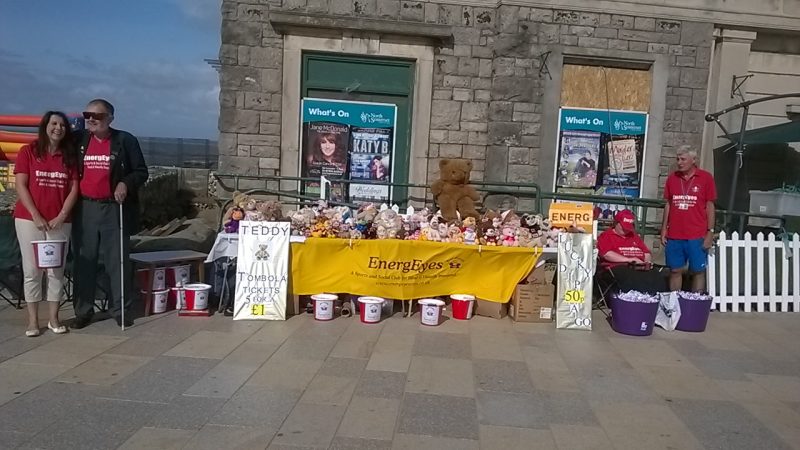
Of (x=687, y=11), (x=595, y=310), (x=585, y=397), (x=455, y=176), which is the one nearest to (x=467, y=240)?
(x=455, y=176)

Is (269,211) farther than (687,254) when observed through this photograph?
A: No

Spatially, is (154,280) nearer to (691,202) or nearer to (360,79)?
(360,79)

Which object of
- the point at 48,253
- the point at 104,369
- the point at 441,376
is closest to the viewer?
the point at 104,369

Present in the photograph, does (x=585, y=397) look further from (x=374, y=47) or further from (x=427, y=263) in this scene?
(x=374, y=47)

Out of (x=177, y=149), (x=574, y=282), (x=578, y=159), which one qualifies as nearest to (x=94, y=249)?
(x=574, y=282)

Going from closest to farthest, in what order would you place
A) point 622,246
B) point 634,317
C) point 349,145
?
point 634,317 < point 622,246 < point 349,145

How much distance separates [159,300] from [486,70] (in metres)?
6.58

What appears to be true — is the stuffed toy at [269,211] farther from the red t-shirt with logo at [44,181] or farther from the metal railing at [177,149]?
the metal railing at [177,149]

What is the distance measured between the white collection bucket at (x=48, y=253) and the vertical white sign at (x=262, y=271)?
1655 millimetres

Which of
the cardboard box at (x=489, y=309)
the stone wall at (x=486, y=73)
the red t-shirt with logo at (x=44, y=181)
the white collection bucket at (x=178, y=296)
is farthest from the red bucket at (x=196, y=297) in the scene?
the stone wall at (x=486, y=73)

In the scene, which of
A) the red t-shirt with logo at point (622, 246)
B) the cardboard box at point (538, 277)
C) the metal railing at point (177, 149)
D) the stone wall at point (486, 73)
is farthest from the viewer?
the metal railing at point (177, 149)

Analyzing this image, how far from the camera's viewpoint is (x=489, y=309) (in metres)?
7.12

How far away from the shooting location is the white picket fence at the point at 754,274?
8094 mm

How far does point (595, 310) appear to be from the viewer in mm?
7746
